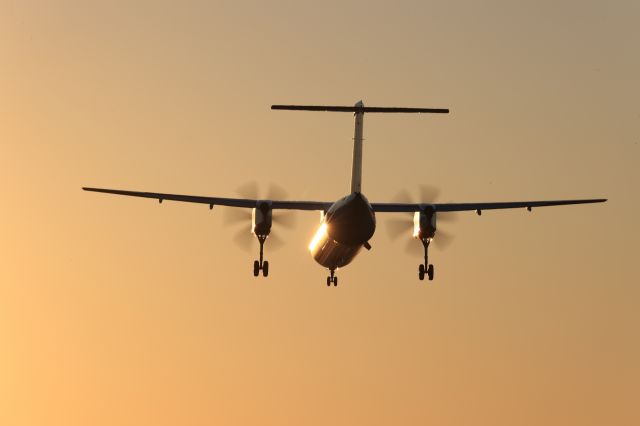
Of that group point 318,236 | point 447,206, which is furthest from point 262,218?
point 447,206

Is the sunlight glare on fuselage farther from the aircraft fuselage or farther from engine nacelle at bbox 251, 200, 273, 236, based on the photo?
the aircraft fuselage

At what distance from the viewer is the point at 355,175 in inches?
2736

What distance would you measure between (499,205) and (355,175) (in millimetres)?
13064

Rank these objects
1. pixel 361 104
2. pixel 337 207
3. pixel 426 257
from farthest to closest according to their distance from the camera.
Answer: pixel 426 257 → pixel 361 104 → pixel 337 207

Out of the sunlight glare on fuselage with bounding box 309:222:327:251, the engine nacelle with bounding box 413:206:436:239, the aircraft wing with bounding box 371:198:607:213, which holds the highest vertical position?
the aircraft wing with bounding box 371:198:607:213

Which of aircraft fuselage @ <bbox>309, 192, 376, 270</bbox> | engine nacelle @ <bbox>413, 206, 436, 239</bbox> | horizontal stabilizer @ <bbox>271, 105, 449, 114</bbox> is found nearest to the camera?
aircraft fuselage @ <bbox>309, 192, 376, 270</bbox>

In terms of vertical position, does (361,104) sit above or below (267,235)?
above

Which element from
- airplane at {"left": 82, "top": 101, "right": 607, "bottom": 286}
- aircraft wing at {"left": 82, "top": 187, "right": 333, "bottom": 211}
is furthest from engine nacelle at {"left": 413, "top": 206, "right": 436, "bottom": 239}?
aircraft wing at {"left": 82, "top": 187, "right": 333, "bottom": 211}

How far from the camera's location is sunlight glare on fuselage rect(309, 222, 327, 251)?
239 feet

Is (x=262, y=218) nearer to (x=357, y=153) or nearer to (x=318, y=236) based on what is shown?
(x=318, y=236)

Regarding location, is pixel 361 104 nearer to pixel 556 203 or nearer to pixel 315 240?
pixel 315 240

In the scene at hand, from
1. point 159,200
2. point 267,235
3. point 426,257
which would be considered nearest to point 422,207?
point 426,257

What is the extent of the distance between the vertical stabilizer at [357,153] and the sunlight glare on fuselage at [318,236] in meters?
2.72

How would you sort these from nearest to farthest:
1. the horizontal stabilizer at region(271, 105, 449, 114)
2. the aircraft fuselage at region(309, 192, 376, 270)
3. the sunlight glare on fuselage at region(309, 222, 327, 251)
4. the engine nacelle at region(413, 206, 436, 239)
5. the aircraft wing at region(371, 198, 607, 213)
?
the aircraft fuselage at region(309, 192, 376, 270), the horizontal stabilizer at region(271, 105, 449, 114), the sunlight glare on fuselage at region(309, 222, 327, 251), the engine nacelle at region(413, 206, 436, 239), the aircraft wing at region(371, 198, 607, 213)
